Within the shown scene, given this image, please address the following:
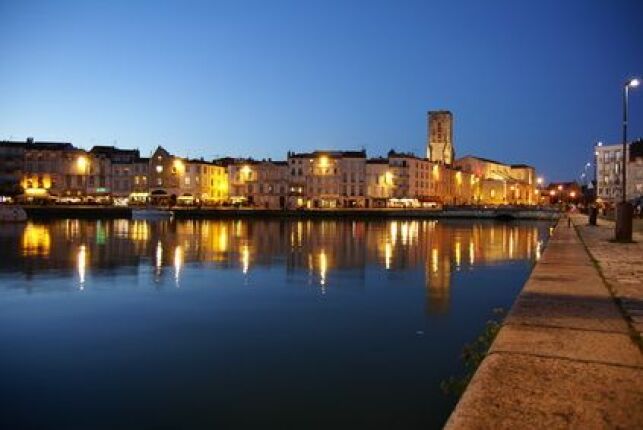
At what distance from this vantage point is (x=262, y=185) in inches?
5487

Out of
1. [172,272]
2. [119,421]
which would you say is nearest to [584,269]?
[119,421]

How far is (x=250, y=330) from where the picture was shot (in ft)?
45.3

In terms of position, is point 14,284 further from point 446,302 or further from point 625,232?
point 625,232

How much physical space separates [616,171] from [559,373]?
153 meters

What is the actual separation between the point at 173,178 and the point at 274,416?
422 ft

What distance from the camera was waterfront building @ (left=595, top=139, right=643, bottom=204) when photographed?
423 feet

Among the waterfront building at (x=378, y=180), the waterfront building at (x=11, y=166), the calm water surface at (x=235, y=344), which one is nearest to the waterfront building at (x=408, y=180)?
the waterfront building at (x=378, y=180)

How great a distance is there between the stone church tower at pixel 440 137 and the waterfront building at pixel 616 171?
4424 cm

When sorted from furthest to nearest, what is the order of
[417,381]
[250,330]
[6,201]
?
1. [6,201]
2. [250,330]
3. [417,381]

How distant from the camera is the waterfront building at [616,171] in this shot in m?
129

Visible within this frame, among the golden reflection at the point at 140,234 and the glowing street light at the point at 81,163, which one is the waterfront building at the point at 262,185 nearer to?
the glowing street light at the point at 81,163

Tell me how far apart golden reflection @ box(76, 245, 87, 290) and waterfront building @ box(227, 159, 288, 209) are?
100m

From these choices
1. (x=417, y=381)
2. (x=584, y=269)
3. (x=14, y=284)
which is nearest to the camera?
(x=417, y=381)

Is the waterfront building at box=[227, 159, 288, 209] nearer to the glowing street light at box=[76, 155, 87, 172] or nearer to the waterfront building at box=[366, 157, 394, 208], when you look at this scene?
the waterfront building at box=[366, 157, 394, 208]
